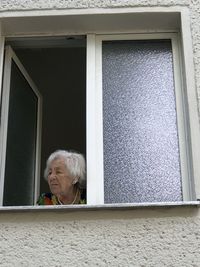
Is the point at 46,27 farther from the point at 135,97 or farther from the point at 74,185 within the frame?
the point at 74,185

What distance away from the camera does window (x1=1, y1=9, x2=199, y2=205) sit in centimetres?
437

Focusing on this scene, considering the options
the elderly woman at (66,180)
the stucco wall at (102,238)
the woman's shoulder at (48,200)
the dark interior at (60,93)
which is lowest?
the stucco wall at (102,238)

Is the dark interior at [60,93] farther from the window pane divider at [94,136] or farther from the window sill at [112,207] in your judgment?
the window sill at [112,207]

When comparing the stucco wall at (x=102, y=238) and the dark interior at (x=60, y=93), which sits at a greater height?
the dark interior at (x=60, y=93)

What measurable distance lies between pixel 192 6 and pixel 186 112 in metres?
0.93

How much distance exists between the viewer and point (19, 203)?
16.6 ft

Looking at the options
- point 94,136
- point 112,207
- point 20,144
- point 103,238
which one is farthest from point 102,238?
point 20,144

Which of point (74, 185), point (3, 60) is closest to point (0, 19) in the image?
point (3, 60)

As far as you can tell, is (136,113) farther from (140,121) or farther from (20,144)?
(20,144)

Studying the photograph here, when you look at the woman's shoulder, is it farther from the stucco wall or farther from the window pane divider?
the stucco wall

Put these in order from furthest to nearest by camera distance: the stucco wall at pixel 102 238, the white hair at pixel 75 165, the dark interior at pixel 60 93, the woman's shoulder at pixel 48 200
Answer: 1. the dark interior at pixel 60 93
2. the woman's shoulder at pixel 48 200
3. the white hair at pixel 75 165
4. the stucco wall at pixel 102 238

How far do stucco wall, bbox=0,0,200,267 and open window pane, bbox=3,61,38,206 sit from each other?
794mm

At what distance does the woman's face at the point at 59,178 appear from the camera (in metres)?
4.77

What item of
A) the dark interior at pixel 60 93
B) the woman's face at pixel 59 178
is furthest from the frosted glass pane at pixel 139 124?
the dark interior at pixel 60 93
